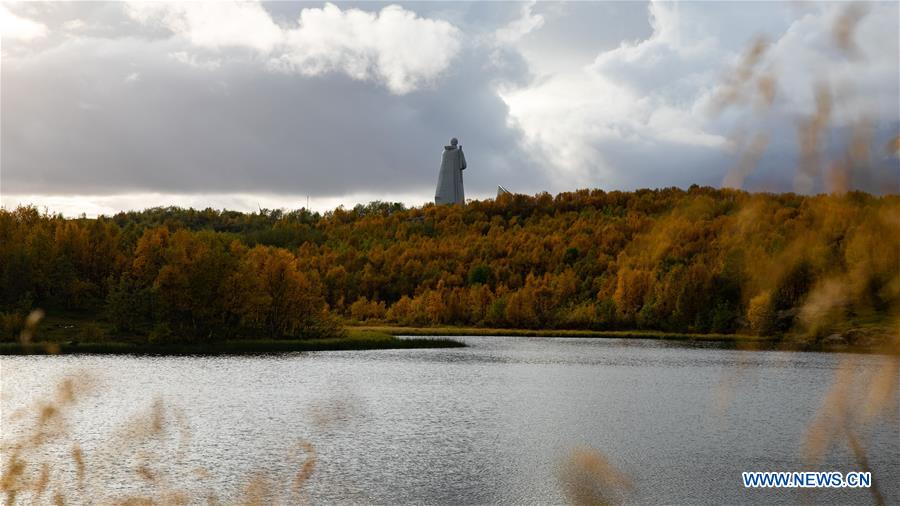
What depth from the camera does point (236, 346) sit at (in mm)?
81750

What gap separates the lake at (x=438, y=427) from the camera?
992 inches

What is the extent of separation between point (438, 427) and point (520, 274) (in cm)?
13639

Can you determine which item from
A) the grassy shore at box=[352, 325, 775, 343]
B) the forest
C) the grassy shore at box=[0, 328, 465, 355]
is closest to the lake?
the forest

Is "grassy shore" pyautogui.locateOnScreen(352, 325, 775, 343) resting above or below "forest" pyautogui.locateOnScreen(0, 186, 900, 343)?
below

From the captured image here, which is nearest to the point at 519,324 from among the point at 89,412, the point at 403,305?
the point at 403,305

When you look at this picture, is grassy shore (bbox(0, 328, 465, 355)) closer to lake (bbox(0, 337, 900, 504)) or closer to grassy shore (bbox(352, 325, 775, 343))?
lake (bbox(0, 337, 900, 504))

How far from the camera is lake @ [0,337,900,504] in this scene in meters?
25.2

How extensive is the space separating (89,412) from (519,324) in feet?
379

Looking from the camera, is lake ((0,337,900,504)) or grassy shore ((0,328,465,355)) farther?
grassy shore ((0,328,465,355))

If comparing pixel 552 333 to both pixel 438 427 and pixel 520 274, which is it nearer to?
pixel 520 274

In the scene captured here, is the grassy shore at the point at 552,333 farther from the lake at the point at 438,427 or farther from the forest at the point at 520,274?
the lake at the point at 438,427

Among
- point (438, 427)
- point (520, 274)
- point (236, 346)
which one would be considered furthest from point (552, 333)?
point (438, 427)

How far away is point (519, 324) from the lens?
150000 millimetres

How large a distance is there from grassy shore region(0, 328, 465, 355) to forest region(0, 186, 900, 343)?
3.42 meters
